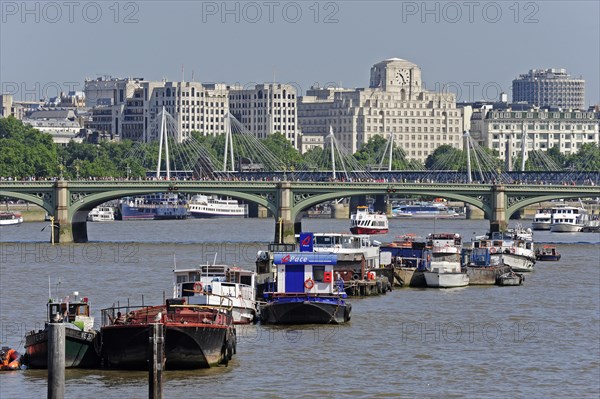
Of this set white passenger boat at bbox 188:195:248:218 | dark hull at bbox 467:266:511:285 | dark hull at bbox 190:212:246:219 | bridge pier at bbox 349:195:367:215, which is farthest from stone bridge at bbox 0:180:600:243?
white passenger boat at bbox 188:195:248:218

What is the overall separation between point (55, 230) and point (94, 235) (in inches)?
602

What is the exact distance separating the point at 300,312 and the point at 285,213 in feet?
198

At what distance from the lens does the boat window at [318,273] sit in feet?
203

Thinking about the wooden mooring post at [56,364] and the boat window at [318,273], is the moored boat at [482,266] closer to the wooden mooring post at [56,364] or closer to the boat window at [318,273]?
the boat window at [318,273]

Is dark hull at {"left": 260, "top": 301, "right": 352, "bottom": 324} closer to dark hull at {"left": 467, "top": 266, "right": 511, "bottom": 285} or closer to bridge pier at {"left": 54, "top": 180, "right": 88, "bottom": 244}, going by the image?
dark hull at {"left": 467, "top": 266, "right": 511, "bottom": 285}

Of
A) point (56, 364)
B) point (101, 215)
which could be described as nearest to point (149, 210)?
point (101, 215)

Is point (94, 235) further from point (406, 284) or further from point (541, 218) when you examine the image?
point (406, 284)

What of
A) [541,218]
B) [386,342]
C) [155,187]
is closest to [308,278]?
[386,342]

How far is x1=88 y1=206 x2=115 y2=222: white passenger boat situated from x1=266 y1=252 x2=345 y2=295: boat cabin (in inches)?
4321

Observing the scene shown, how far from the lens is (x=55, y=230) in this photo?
118500 millimetres

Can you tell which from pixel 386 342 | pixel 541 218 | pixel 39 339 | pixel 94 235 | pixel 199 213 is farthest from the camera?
pixel 199 213

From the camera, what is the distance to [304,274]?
6175 centimetres

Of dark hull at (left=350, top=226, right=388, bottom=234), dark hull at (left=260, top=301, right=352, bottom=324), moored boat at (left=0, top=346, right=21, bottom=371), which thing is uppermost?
dark hull at (left=350, top=226, right=388, bottom=234)

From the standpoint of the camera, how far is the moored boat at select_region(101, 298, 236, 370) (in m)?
47.8
